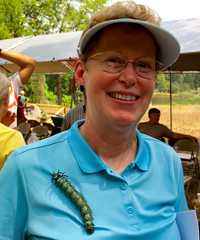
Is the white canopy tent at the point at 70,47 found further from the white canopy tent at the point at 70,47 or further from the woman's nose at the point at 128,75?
the woman's nose at the point at 128,75

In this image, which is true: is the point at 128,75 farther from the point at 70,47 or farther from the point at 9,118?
the point at 70,47

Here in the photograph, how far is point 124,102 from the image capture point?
102 centimetres

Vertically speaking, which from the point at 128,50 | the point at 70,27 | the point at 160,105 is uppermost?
the point at 128,50

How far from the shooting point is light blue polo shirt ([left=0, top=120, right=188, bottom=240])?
3.01 ft

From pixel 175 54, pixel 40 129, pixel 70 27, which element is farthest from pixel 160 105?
pixel 175 54

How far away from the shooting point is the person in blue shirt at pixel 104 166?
0.93 meters

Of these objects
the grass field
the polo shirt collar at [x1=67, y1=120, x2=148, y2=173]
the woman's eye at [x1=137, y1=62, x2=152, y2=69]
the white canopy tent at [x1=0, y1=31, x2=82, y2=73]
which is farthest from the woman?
the grass field

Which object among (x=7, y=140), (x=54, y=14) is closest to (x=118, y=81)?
(x=7, y=140)

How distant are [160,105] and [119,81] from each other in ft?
54.3

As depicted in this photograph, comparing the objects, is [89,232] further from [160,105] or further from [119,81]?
[160,105]

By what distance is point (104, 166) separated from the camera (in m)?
1.03

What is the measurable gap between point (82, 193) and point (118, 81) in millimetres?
431

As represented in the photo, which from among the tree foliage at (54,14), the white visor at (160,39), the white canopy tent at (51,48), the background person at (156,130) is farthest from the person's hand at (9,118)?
the tree foliage at (54,14)

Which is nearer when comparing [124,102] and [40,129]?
[124,102]
